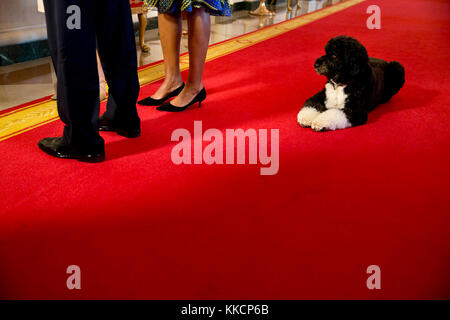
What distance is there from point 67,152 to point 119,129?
29 centimetres

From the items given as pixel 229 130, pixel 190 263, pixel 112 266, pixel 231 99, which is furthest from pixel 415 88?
pixel 112 266

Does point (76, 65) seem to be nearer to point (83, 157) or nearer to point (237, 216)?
point (83, 157)

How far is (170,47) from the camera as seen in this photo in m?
2.11

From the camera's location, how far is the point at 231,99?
229cm

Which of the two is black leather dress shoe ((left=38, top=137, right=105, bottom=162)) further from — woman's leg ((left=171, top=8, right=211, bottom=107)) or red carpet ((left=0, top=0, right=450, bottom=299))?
woman's leg ((left=171, top=8, right=211, bottom=107))

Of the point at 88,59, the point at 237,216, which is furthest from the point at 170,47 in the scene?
the point at 237,216

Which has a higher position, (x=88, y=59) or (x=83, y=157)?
(x=88, y=59)

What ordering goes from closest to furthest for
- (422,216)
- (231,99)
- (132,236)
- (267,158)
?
1. (132,236)
2. (422,216)
3. (267,158)
4. (231,99)

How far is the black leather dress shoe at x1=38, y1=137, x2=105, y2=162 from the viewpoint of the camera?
5.02ft

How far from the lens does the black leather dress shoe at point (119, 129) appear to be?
69.1 inches

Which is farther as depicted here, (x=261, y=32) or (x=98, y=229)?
(x=261, y=32)

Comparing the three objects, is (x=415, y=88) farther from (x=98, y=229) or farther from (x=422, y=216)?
(x=98, y=229)

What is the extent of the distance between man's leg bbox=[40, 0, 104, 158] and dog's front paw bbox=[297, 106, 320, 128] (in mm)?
964
